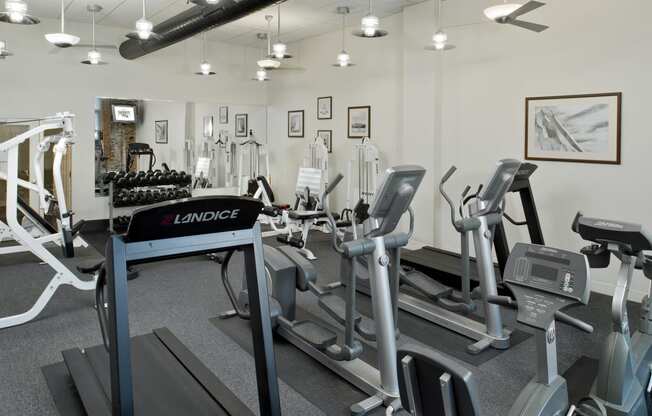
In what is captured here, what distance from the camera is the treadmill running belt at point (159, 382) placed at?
2.35 metres

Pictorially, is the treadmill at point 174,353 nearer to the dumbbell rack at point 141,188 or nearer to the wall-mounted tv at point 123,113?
the dumbbell rack at point 141,188

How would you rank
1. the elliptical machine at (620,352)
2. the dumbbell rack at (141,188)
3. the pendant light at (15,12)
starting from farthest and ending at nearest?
1. the dumbbell rack at (141,188)
2. the pendant light at (15,12)
3. the elliptical machine at (620,352)

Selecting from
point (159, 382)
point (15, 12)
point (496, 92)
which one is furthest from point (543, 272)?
point (15, 12)

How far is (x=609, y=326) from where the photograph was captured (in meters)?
3.77

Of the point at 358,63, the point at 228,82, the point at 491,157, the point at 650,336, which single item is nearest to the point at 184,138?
the point at 228,82

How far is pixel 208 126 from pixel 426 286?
5511 millimetres

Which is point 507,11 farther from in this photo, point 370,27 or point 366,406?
point 366,406

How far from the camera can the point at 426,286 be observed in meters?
4.06

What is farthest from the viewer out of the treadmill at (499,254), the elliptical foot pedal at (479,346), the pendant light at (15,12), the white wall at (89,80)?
the white wall at (89,80)

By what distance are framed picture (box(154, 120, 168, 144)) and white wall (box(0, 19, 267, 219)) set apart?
0.27m

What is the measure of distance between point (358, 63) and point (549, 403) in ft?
19.9

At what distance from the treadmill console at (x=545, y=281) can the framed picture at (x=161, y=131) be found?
6976 millimetres

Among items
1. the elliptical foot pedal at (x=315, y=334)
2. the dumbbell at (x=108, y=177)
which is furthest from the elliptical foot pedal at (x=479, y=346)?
the dumbbell at (x=108, y=177)

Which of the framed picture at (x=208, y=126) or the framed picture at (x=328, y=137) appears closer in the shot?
the framed picture at (x=328, y=137)
